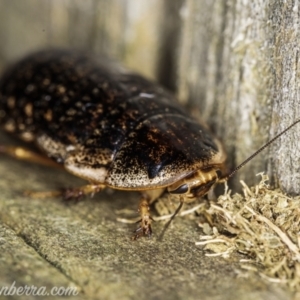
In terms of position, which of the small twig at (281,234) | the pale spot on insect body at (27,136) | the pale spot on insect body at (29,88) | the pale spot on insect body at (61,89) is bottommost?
the pale spot on insect body at (27,136)

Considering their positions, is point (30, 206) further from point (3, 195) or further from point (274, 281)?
point (274, 281)

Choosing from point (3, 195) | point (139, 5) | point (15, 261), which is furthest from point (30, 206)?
point (139, 5)

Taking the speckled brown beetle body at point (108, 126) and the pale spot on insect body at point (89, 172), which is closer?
the speckled brown beetle body at point (108, 126)

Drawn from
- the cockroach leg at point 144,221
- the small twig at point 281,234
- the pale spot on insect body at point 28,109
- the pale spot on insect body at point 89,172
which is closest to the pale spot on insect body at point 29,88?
the pale spot on insect body at point 28,109

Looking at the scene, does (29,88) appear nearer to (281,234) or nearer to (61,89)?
(61,89)

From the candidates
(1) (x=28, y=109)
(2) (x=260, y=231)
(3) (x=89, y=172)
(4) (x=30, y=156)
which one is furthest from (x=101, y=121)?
(2) (x=260, y=231)

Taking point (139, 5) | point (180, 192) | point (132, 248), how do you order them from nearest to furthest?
1. point (132, 248)
2. point (180, 192)
3. point (139, 5)

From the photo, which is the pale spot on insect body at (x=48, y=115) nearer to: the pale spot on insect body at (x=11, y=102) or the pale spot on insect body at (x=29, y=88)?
the pale spot on insect body at (x=29, y=88)
